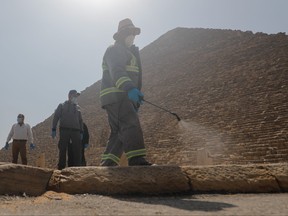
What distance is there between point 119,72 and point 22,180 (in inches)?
45.9

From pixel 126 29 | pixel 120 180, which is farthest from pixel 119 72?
pixel 120 180

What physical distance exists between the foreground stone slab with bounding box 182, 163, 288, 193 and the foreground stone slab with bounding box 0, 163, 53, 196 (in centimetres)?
103

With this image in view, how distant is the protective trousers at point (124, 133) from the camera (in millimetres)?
3234

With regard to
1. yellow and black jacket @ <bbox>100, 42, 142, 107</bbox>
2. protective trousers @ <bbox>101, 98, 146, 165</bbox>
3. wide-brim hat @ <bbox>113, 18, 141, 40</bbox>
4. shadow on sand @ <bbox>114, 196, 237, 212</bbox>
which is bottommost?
shadow on sand @ <bbox>114, 196, 237, 212</bbox>

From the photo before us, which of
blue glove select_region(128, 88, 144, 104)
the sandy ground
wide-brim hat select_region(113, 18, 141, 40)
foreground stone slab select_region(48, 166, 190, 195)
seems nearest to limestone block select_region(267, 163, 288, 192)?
the sandy ground

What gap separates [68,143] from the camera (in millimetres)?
5910

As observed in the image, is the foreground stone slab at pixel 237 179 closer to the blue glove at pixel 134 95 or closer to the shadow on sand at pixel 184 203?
the shadow on sand at pixel 184 203

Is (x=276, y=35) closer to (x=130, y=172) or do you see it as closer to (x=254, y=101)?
(x=254, y=101)

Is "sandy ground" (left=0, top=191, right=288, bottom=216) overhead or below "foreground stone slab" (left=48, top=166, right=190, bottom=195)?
below

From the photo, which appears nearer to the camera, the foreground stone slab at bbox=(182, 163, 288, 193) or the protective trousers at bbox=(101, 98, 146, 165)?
the foreground stone slab at bbox=(182, 163, 288, 193)

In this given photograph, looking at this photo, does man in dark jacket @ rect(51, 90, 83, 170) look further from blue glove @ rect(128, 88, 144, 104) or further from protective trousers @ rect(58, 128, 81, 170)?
blue glove @ rect(128, 88, 144, 104)

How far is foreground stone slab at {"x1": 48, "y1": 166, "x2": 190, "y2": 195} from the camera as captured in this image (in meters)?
2.80

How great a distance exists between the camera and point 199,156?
8930 millimetres

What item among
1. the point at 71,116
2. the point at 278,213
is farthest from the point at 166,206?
the point at 71,116
